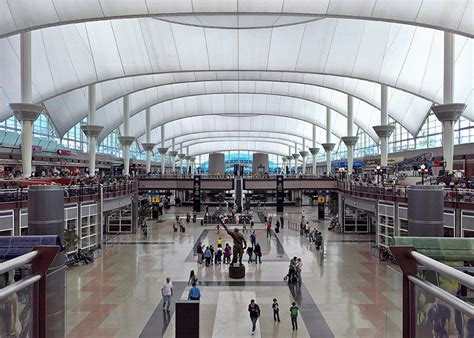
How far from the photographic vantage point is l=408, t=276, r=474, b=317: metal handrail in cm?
254

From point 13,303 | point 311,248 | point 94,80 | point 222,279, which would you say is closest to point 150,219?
point 94,80

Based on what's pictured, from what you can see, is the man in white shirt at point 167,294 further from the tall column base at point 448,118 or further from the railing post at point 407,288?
the tall column base at point 448,118

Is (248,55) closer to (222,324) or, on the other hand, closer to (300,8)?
(300,8)

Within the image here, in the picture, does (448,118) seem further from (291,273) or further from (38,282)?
(38,282)

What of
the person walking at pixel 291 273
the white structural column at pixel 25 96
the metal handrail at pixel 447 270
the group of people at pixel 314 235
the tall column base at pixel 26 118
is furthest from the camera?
the group of people at pixel 314 235

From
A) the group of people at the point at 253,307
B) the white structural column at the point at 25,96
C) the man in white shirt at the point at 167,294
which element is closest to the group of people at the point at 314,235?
the group of people at the point at 253,307

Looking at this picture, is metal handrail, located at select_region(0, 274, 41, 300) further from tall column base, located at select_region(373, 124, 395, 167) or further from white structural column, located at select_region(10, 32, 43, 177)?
tall column base, located at select_region(373, 124, 395, 167)

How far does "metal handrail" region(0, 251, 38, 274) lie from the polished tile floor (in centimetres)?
342

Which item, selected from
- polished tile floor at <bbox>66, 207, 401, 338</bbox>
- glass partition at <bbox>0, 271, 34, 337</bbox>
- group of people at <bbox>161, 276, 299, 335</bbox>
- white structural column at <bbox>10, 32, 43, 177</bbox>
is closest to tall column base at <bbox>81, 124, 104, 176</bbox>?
white structural column at <bbox>10, 32, 43, 177</bbox>

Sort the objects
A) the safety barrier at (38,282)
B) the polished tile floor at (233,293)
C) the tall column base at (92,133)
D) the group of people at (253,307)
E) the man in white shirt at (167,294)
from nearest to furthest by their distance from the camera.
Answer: the safety barrier at (38,282) → the group of people at (253,307) → the polished tile floor at (233,293) → the man in white shirt at (167,294) → the tall column base at (92,133)

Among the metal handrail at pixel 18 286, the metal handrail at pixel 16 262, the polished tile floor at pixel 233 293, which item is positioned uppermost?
the metal handrail at pixel 16 262

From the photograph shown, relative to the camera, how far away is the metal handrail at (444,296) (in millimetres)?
2541

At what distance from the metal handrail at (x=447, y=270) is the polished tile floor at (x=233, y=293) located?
1.03m

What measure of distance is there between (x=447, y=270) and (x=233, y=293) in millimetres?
15255
